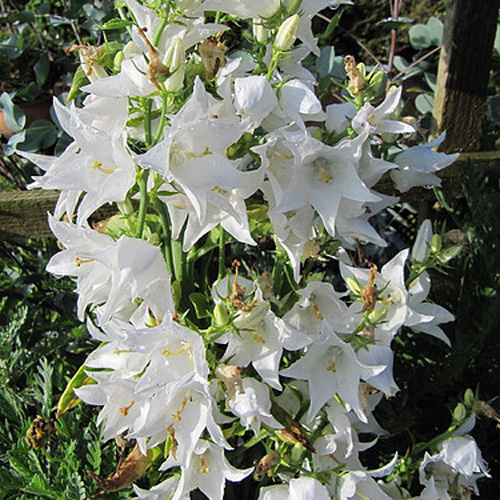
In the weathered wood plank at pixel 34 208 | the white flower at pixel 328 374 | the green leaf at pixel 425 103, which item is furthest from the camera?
the green leaf at pixel 425 103

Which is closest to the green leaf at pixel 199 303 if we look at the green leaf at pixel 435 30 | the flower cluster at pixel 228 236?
the flower cluster at pixel 228 236

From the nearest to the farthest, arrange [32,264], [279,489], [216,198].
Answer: [216,198] → [279,489] → [32,264]

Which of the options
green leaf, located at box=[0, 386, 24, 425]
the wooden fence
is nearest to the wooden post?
the wooden fence

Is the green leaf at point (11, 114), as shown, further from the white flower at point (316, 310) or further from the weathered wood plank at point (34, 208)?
the white flower at point (316, 310)

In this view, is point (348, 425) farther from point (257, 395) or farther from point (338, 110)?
point (338, 110)

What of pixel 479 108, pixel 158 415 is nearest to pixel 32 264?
pixel 158 415

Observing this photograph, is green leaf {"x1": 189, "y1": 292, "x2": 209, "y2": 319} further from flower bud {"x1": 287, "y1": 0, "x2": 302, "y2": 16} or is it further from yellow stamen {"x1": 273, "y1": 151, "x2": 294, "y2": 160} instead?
flower bud {"x1": 287, "y1": 0, "x2": 302, "y2": 16}
